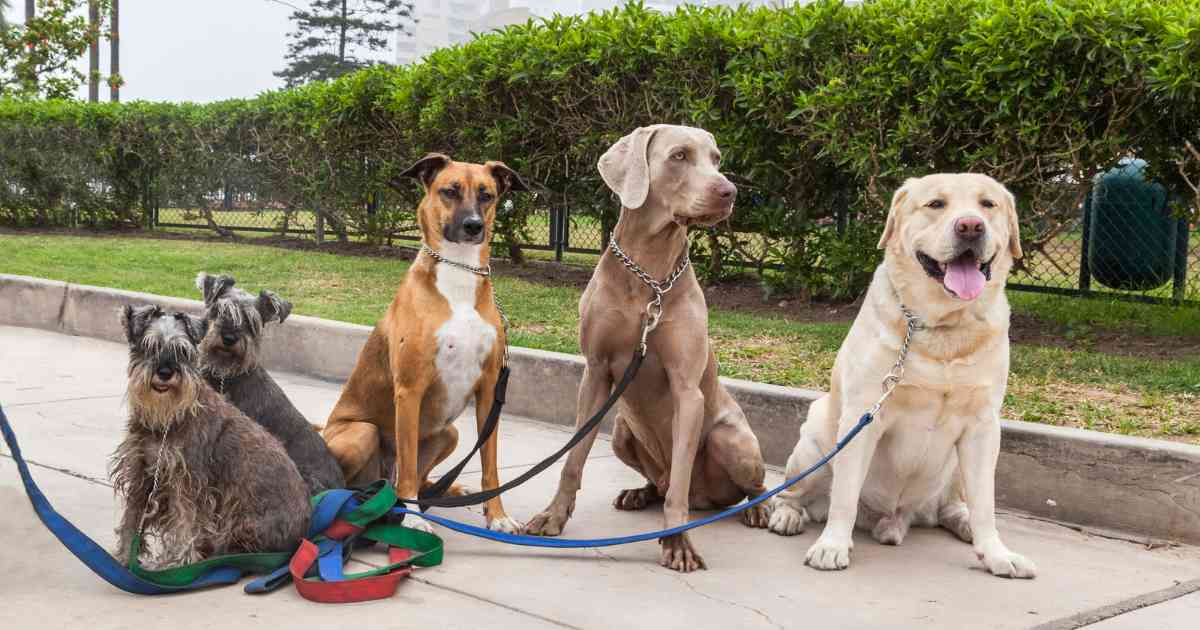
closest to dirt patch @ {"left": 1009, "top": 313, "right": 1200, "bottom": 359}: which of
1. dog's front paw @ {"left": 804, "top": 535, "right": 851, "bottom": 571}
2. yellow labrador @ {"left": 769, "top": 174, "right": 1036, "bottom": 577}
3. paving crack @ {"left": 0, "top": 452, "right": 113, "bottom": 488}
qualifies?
yellow labrador @ {"left": 769, "top": 174, "right": 1036, "bottom": 577}

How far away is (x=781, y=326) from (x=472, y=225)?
4270 mm

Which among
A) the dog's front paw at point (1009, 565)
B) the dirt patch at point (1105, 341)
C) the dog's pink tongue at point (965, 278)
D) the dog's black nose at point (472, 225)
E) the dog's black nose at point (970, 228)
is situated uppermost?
the dog's black nose at point (970, 228)

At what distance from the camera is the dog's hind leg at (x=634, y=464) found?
4.88m

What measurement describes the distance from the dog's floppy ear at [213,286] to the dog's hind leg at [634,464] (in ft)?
5.65

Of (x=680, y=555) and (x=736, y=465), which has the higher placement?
(x=736, y=465)

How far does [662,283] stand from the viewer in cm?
444

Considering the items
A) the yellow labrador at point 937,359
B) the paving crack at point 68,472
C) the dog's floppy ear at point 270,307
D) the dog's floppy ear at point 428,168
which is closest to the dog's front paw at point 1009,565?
the yellow labrador at point 937,359

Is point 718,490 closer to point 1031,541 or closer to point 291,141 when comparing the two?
point 1031,541

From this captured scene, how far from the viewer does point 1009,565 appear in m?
4.05

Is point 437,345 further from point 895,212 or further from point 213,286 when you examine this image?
point 895,212

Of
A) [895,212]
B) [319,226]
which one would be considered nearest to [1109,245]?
[895,212]

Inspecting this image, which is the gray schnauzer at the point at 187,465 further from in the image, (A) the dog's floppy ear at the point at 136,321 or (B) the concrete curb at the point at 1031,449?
(B) the concrete curb at the point at 1031,449

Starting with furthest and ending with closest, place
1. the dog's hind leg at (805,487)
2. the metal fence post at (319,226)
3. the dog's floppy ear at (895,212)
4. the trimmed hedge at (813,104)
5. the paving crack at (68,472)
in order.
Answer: the metal fence post at (319,226) → the trimmed hedge at (813,104) → the paving crack at (68,472) → the dog's hind leg at (805,487) → the dog's floppy ear at (895,212)

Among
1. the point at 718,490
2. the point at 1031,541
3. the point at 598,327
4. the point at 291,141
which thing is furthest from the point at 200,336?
the point at 291,141
